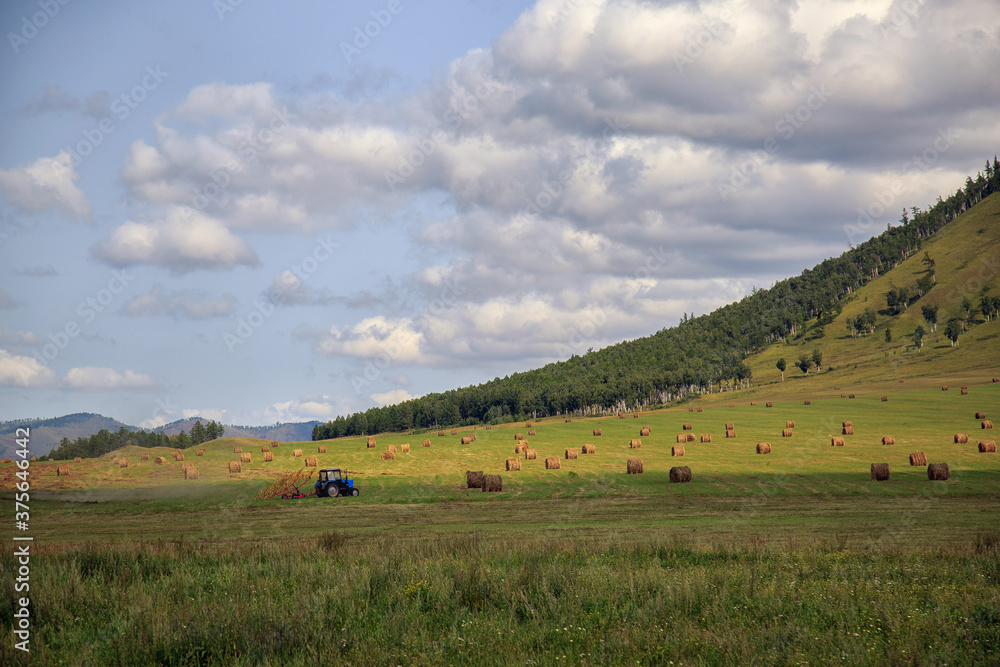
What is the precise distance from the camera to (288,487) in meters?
44.3

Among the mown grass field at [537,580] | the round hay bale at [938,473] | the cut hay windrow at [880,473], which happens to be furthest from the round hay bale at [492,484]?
the round hay bale at [938,473]

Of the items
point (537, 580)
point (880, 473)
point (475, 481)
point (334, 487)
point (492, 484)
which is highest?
point (537, 580)

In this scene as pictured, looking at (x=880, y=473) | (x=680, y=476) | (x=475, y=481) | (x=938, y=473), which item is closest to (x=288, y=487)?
(x=475, y=481)

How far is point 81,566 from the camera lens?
49.8ft

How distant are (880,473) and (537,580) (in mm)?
35295

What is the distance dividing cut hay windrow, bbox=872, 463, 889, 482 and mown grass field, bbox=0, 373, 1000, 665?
2.38 metres

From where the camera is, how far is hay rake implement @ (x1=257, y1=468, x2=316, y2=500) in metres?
41.8

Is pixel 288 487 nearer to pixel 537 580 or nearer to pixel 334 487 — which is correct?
pixel 334 487

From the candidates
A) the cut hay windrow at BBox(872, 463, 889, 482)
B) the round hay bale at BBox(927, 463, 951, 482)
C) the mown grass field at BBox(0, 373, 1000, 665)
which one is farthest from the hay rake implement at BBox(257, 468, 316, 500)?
the round hay bale at BBox(927, 463, 951, 482)

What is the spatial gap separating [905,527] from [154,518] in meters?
34.8

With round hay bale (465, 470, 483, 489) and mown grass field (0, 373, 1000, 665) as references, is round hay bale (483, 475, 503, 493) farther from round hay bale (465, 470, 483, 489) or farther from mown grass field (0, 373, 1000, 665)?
mown grass field (0, 373, 1000, 665)

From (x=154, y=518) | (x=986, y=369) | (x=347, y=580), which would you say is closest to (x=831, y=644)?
(x=347, y=580)

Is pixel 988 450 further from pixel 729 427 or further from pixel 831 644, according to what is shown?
pixel 831 644

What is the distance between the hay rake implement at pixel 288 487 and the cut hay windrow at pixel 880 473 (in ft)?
117
